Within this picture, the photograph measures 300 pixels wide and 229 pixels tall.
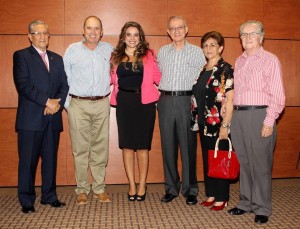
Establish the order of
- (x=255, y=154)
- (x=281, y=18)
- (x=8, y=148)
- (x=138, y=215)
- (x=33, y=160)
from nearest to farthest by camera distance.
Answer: (x=255, y=154), (x=138, y=215), (x=33, y=160), (x=8, y=148), (x=281, y=18)

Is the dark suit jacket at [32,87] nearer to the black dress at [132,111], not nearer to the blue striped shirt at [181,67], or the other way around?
the black dress at [132,111]

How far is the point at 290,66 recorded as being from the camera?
507 cm

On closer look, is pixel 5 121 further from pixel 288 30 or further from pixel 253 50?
pixel 288 30

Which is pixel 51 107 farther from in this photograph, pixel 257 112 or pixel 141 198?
pixel 257 112

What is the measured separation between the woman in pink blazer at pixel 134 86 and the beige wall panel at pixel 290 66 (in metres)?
1.94

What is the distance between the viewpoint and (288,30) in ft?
16.4

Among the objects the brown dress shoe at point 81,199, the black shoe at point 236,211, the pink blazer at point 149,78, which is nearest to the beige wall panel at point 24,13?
the pink blazer at point 149,78

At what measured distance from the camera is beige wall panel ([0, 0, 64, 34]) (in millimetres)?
4548

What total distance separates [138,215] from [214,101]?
1316mm

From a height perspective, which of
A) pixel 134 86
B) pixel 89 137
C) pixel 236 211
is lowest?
pixel 236 211

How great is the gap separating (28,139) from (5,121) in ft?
3.58

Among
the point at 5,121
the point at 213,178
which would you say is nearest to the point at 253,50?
the point at 213,178

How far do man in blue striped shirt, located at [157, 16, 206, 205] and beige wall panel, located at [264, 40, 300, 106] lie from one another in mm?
1551

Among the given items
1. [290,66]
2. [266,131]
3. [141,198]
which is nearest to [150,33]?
[290,66]
